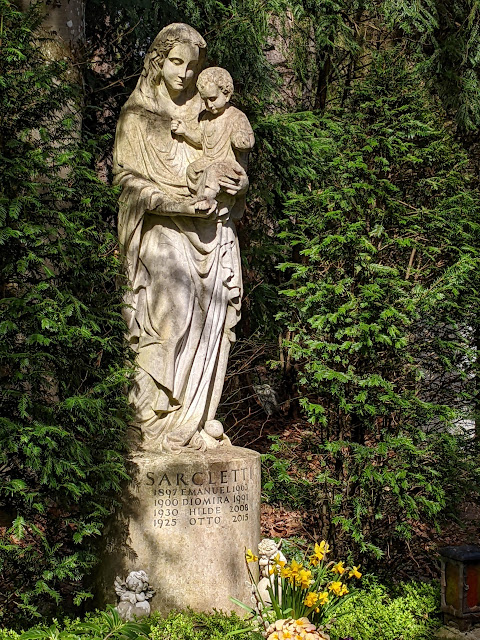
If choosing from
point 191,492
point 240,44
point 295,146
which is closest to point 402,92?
point 295,146

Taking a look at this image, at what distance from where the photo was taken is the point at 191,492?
4926 mm

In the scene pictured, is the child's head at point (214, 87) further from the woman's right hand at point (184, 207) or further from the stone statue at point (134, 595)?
the stone statue at point (134, 595)

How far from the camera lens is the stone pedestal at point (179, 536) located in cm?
484

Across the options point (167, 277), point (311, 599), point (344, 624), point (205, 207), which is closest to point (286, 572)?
point (311, 599)

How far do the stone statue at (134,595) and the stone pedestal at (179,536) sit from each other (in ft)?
0.17

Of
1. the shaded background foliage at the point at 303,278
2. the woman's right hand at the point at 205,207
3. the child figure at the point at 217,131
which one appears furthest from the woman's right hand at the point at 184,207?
→ the shaded background foliage at the point at 303,278

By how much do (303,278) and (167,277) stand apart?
4.69ft

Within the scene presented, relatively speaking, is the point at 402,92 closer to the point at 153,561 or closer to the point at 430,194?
the point at 430,194

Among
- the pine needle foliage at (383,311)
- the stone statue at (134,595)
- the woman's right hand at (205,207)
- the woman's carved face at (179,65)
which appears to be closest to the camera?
the stone statue at (134,595)

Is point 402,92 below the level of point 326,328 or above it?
above

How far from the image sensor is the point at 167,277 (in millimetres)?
5137

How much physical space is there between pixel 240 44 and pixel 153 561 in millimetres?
5071

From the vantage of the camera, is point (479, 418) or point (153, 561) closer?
point (153, 561)

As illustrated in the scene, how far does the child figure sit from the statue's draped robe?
8cm
